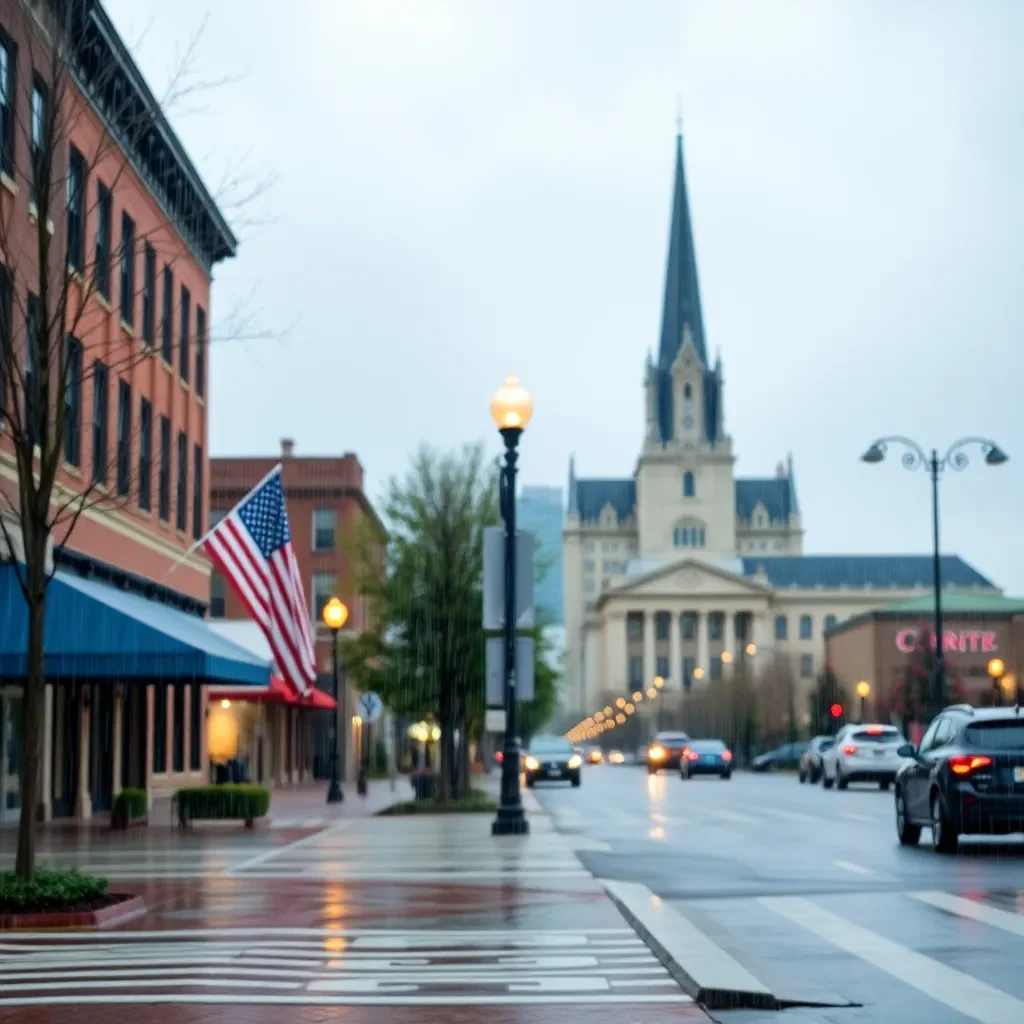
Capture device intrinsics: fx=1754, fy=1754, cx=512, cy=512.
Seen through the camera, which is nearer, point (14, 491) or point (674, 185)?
point (14, 491)

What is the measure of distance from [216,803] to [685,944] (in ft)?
59.4

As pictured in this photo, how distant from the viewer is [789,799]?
3938 centimetres

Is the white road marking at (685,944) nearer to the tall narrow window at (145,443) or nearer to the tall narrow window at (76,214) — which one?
the tall narrow window at (76,214)

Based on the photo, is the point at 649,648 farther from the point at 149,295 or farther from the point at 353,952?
the point at 353,952

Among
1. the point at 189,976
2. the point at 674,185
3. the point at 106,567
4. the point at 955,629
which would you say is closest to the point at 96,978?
the point at 189,976

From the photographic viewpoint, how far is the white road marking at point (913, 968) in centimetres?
941

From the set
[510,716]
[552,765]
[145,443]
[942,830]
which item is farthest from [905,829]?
[552,765]

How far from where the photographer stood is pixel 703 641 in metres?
179

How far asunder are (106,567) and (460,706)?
12.4m

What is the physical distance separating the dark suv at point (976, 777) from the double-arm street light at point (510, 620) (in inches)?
251

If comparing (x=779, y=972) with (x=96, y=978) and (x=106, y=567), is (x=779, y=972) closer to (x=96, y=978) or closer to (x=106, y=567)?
(x=96, y=978)

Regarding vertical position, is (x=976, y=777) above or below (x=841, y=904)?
above

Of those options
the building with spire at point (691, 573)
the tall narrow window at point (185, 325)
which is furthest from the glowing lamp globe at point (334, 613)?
the building with spire at point (691, 573)

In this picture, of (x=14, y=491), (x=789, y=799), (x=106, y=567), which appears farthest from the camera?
(x=789, y=799)
